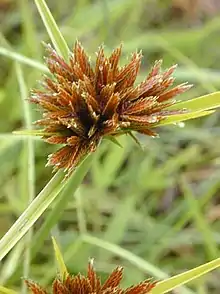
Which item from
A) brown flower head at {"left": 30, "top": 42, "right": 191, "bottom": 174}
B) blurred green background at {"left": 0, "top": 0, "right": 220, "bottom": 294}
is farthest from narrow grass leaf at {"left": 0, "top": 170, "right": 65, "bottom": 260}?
blurred green background at {"left": 0, "top": 0, "right": 220, "bottom": 294}

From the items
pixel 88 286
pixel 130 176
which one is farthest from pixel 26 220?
pixel 130 176

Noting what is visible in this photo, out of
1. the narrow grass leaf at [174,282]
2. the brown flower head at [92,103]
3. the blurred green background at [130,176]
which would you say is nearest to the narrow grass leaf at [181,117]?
the brown flower head at [92,103]

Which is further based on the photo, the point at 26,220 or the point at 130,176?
the point at 130,176

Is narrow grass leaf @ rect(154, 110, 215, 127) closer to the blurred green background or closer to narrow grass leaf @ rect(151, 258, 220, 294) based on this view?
narrow grass leaf @ rect(151, 258, 220, 294)

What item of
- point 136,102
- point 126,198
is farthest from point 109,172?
point 136,102

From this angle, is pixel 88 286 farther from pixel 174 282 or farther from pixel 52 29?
pixel 52 29

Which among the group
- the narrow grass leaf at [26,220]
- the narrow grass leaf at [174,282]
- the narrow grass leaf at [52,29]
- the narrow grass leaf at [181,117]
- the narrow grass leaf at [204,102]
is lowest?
the narrow grass leaf at [174,282]

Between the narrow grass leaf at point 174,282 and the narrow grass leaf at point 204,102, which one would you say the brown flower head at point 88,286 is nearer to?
the narrow grass leaf at point 174,282
